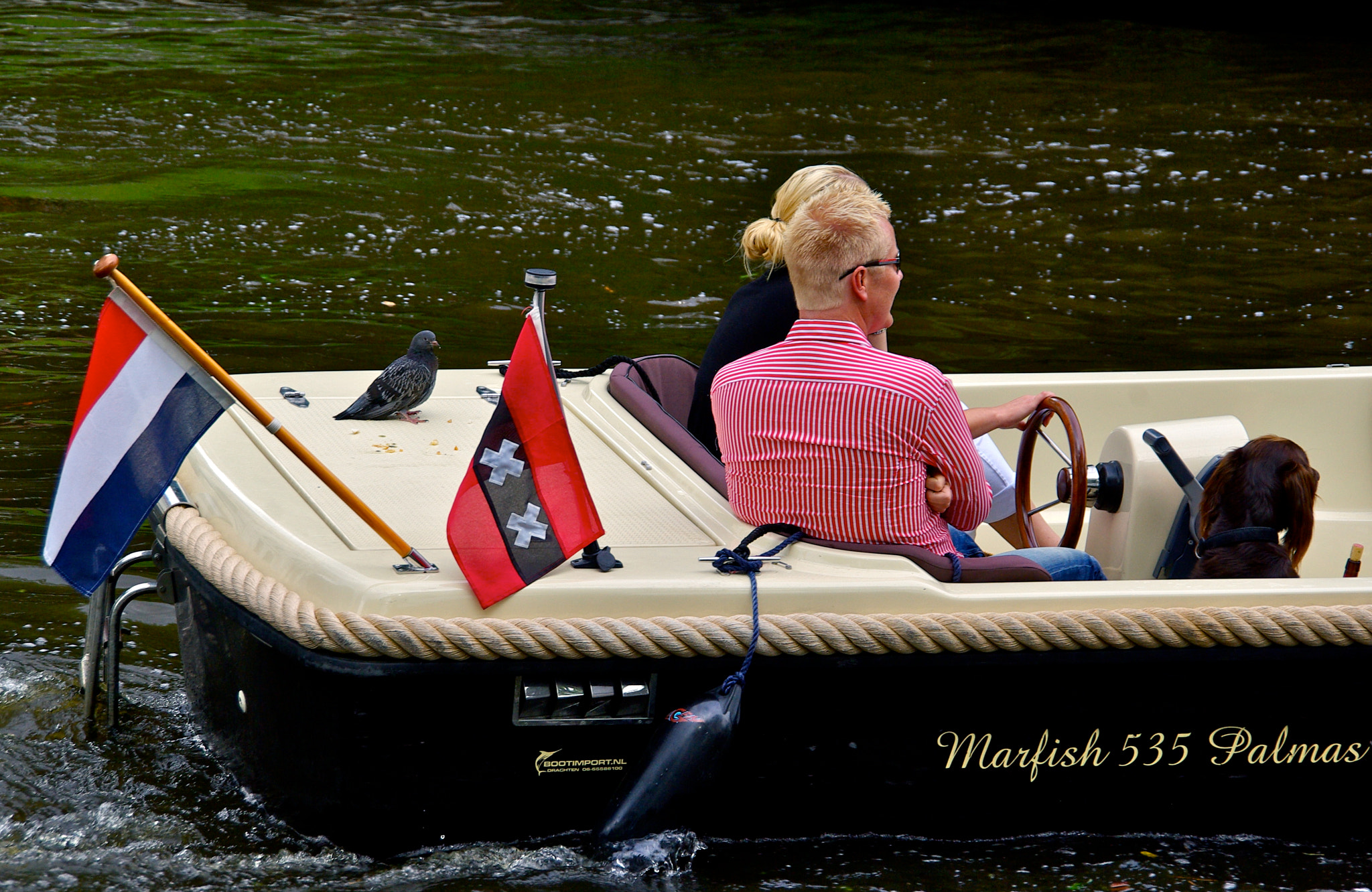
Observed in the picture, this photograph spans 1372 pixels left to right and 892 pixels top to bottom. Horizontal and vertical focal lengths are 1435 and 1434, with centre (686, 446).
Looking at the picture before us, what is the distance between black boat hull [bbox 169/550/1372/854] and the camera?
8.07ft

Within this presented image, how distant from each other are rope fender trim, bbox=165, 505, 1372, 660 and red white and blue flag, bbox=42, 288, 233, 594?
0.23m

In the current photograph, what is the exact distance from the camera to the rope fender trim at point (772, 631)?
2373 millimetres

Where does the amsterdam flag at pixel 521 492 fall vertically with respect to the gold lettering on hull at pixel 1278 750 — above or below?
above

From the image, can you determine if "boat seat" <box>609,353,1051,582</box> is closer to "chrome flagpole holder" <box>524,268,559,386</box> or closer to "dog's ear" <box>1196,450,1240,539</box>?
"dog's ear" <box>1196,450,1240,539</box>

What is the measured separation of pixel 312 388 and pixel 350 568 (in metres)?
1.28

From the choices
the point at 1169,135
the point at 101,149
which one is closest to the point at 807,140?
the point at 1169,135

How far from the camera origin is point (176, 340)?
2441 millimetres

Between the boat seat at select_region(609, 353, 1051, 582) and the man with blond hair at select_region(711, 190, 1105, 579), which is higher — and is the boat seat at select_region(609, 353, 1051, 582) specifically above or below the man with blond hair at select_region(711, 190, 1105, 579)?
below

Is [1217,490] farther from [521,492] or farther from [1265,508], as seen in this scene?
[521,492]

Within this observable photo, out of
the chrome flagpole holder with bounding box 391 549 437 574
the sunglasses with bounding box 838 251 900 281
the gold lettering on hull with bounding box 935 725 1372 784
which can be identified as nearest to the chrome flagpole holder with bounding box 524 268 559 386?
the chrome flagpole holder with bounding box 391 549 437 574

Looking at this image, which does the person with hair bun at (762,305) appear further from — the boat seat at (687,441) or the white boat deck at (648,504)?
the white boat deck at (648,504)

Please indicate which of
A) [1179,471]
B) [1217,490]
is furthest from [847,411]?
[1179,471]

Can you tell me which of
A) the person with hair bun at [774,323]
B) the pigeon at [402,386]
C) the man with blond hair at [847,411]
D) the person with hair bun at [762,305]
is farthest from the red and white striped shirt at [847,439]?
the pigeon at [402,386]

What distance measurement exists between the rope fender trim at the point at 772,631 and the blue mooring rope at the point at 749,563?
1 centimetres
